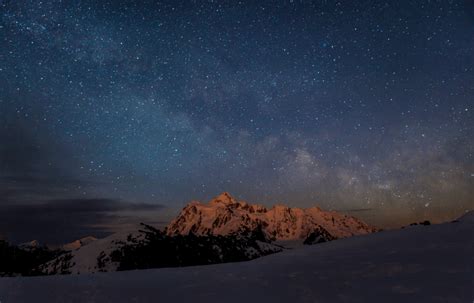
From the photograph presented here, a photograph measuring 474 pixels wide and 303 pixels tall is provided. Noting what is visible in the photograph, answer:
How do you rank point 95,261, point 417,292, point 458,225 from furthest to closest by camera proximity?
1. point 95,261
2. point 458,225
3. point 417,292

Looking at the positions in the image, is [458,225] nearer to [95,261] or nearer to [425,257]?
[425,257]

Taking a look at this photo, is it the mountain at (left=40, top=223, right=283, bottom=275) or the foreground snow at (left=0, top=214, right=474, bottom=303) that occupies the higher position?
the foreground snow at (left=0, top=214, right=474, bottom=303)

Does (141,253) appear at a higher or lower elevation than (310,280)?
lower

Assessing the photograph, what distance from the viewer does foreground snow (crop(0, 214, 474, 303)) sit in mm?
3561

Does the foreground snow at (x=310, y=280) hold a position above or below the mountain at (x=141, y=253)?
above

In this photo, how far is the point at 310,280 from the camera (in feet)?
13.6

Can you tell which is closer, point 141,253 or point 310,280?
point 310,280

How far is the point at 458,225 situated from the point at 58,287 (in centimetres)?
630

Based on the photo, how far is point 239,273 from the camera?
488cm

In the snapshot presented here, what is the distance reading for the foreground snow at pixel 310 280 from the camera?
11.7ft

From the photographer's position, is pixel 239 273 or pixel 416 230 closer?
pixel 239 273

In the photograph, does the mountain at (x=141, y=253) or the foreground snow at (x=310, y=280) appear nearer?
the foreground snow at (x=310, y=280)

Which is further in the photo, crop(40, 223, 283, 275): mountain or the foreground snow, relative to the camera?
crop(40, 223, 283, 275): mountain

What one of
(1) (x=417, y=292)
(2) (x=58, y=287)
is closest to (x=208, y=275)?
(2) (x=58, y=287)
